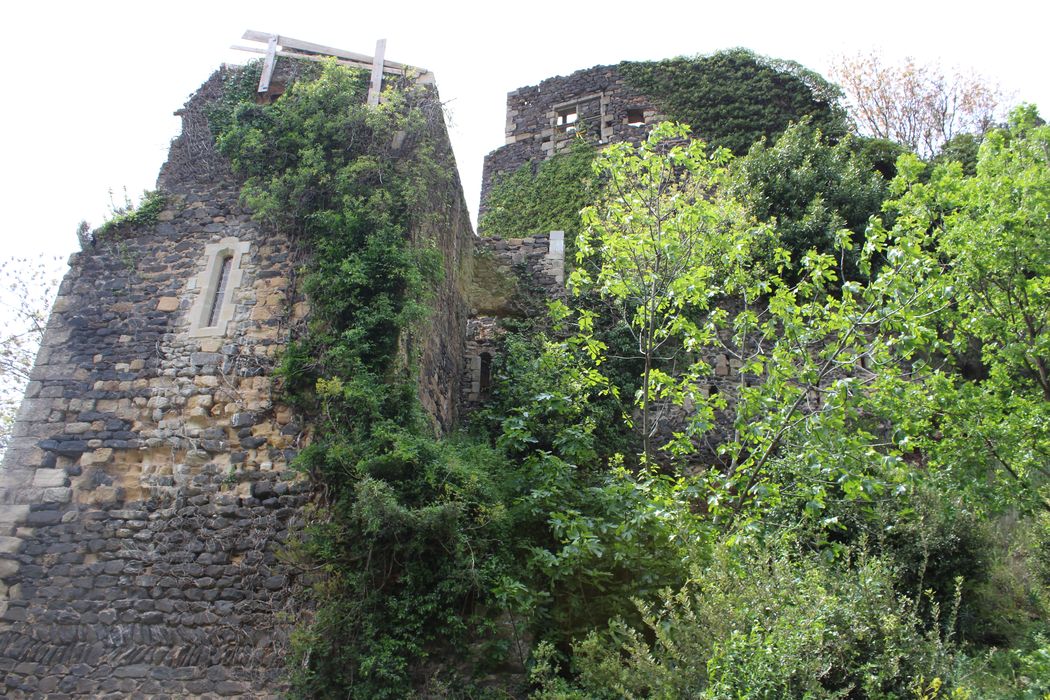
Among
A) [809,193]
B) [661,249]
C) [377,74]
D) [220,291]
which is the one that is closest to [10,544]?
[220,291]

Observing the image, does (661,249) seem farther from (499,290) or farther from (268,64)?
(268,64)

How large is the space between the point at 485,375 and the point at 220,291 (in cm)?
400

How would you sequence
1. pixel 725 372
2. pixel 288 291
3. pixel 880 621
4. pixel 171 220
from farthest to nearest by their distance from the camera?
1. pixel 725 372
2. pixel 171 220
3. pixel 288 291
4. pixel 880 621

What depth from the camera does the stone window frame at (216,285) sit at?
830 cm

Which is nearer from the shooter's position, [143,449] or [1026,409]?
[143,449]

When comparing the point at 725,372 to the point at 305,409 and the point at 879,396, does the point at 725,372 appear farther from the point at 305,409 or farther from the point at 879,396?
the point at 305,409

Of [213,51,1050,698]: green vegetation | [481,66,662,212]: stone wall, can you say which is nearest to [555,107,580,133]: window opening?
[481,66,662,212]: stone wall

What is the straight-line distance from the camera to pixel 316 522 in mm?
7047

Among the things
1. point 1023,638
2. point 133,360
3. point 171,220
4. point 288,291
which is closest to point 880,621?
point 1023,638

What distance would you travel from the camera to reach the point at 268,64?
32.3 ft

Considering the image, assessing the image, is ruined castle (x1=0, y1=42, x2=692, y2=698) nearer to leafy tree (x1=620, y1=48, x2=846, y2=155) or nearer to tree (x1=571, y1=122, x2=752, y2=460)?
tree (x1=571, y1=122, x2=752, y2=460)

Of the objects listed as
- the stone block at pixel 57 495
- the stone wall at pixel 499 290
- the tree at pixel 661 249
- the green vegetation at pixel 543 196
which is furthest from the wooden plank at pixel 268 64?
the green vegetation at pixel 543 196

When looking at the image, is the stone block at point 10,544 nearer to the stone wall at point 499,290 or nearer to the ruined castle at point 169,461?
the ruined castle at point 169,461

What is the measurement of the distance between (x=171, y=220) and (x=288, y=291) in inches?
83.2
